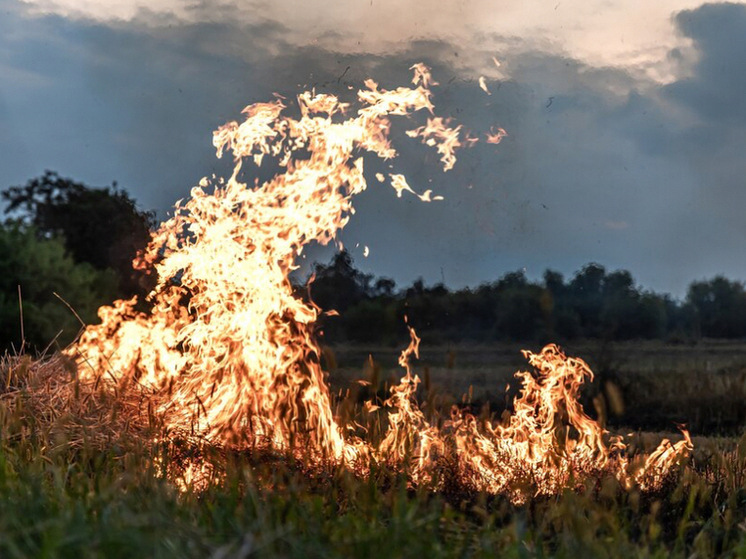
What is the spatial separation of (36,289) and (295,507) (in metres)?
28.4

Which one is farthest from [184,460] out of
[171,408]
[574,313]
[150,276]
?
[574,313]

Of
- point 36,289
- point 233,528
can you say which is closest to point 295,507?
point 233,528

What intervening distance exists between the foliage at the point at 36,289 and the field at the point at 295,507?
64.8ft

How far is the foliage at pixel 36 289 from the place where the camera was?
30953 mm

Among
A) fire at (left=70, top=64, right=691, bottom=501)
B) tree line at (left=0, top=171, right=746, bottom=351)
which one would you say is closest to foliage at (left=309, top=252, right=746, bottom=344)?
tree line at (left=0, top=171, right=746, bottom=351)

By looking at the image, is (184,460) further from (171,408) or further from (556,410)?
(556,410)

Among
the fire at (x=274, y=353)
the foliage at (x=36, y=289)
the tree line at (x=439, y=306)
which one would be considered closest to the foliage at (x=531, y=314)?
the tree line at (x=439, y=306)

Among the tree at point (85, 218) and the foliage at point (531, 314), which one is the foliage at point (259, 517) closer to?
the foliage at point (531, 314)

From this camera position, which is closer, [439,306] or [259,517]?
[259,517]

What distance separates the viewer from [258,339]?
348 inches

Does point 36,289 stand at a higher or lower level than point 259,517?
higher

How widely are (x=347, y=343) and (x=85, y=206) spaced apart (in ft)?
53.8

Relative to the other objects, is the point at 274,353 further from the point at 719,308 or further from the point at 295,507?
the point at 719,308

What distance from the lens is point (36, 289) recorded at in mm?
32250
